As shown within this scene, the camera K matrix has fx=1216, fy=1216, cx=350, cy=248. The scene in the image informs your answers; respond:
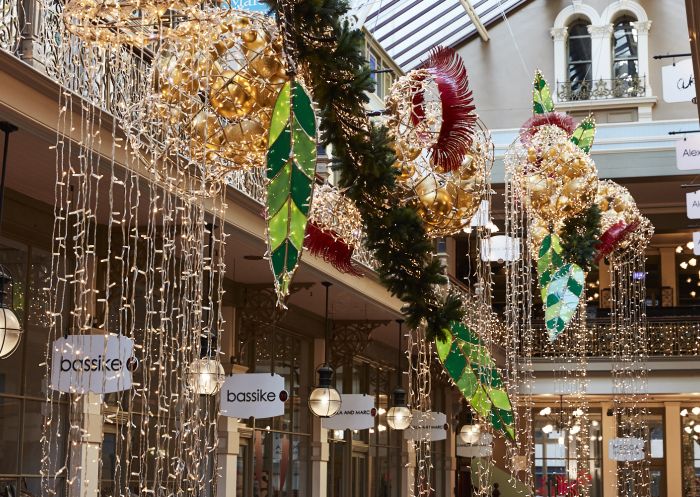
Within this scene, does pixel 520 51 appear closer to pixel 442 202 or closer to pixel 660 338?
pixel 660 338

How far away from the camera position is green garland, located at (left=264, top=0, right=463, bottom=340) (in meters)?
3.87

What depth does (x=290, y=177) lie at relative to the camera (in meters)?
3.73

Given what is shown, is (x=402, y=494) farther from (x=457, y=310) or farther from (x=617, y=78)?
(x=457, y=310)

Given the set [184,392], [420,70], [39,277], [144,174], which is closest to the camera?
[420,70]

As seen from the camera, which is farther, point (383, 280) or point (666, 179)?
point (666, 179)

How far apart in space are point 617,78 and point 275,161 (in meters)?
20.2

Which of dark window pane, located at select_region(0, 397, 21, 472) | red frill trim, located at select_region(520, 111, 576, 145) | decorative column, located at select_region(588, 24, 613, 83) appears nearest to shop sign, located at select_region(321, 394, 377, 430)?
dark window pane, located at select_region(0, 397, 21, 472)

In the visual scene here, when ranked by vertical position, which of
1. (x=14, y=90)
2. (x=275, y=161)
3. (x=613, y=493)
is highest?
(x=14, y=90)

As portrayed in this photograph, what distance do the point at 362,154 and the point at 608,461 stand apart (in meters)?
22.2

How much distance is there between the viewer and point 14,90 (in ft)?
21.2

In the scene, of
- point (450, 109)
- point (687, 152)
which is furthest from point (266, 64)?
point (687, 152)

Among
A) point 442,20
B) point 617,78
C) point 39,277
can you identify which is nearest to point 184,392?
point 39,277

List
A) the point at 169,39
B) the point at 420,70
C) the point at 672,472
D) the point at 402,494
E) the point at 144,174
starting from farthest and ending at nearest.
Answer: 1. the point at 672,472
2. the point at 402,494
3. the point at 144,174
4. the point at 420,70
5. the point at 169,39

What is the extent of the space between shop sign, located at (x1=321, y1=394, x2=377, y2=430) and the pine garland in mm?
6271
